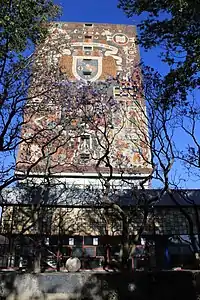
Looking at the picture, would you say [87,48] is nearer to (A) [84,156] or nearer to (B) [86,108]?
(A) [84,156]

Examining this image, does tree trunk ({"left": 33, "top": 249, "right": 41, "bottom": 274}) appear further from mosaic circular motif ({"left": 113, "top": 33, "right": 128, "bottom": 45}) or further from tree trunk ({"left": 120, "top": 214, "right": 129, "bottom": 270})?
mosaic circular motif ({"left": 113, "top": 33, "right": 128, "bottom": 45})

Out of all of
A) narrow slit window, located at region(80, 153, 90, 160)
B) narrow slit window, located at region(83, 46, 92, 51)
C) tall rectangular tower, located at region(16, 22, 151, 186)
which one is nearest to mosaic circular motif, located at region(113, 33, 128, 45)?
tall rectangular tower, located at region(16, 22, 151, 186)

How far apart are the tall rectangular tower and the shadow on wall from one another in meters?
4.51

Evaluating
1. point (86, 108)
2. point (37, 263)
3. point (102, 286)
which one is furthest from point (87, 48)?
point (102, 286)

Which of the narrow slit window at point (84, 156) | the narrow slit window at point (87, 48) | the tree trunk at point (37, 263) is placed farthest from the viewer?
the narrow slit window at point (87, 48)

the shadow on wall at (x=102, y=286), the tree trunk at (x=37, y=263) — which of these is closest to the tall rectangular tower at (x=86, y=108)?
the tree trunk at (x=37, y=263)

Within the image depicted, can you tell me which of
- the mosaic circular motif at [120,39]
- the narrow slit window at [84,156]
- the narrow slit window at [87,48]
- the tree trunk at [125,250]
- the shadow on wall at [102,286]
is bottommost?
the shadow on wall at [102,286]

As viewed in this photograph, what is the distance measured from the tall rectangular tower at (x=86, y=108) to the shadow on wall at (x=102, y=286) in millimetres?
4511

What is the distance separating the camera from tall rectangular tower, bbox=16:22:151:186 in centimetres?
1031

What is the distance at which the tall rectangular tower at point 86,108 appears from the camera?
10312mm

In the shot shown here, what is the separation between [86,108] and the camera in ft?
41.6

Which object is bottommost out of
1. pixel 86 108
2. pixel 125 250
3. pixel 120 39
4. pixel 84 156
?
pixel 125 250

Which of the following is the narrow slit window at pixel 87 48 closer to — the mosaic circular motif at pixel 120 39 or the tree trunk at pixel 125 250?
the mosaic circular motif at pixel 120 39

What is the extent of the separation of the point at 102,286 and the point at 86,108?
27.1 feet
